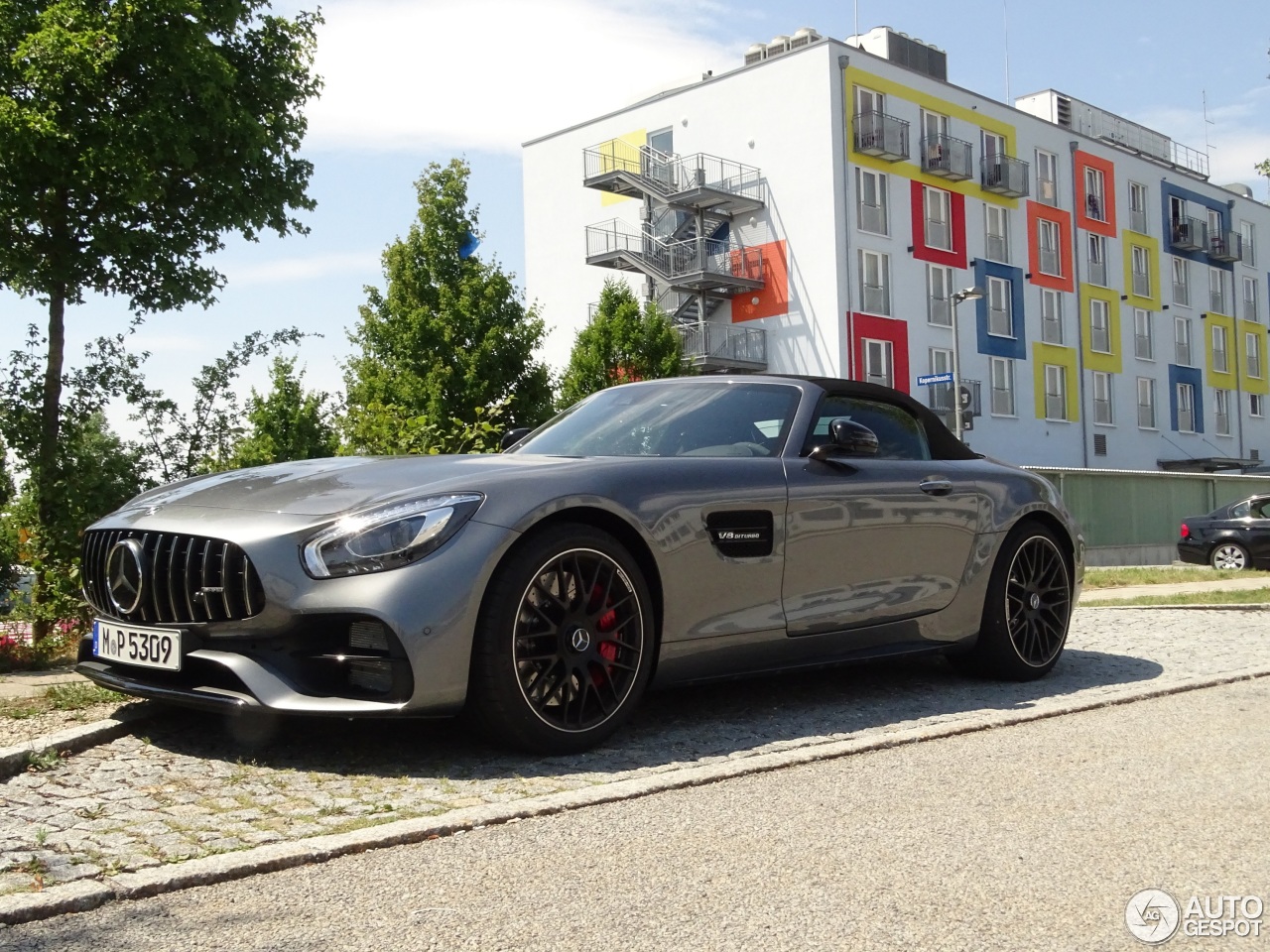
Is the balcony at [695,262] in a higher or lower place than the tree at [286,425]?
higher

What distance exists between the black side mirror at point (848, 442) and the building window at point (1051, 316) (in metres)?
Answer: 43.1

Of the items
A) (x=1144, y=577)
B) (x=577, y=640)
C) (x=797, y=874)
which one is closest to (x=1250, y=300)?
(x=1144, y=577)

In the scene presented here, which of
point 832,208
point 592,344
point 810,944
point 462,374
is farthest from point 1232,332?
point 810,944

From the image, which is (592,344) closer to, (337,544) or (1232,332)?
(1232,332)

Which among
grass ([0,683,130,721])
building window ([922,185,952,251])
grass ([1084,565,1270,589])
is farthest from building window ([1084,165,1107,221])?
grass ([0,683,130,721])

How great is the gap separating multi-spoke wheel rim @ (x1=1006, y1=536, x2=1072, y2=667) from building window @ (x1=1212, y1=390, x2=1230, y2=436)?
52.3 metres

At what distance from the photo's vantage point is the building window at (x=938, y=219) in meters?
42.8

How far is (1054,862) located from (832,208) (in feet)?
121

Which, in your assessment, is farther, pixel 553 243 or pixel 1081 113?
pixel 1081 113

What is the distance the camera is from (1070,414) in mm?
47562

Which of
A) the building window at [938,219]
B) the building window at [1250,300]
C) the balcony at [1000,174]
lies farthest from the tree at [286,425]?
the building window at [1250,300]

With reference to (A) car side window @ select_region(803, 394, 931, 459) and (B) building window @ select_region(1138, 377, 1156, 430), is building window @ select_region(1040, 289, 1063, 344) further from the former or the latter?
(A) car side window @ select_region(803, 394, 931, 459)

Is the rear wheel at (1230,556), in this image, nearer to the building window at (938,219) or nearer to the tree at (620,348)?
the tree at (620,348)

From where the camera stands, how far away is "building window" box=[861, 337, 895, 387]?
40125mm
